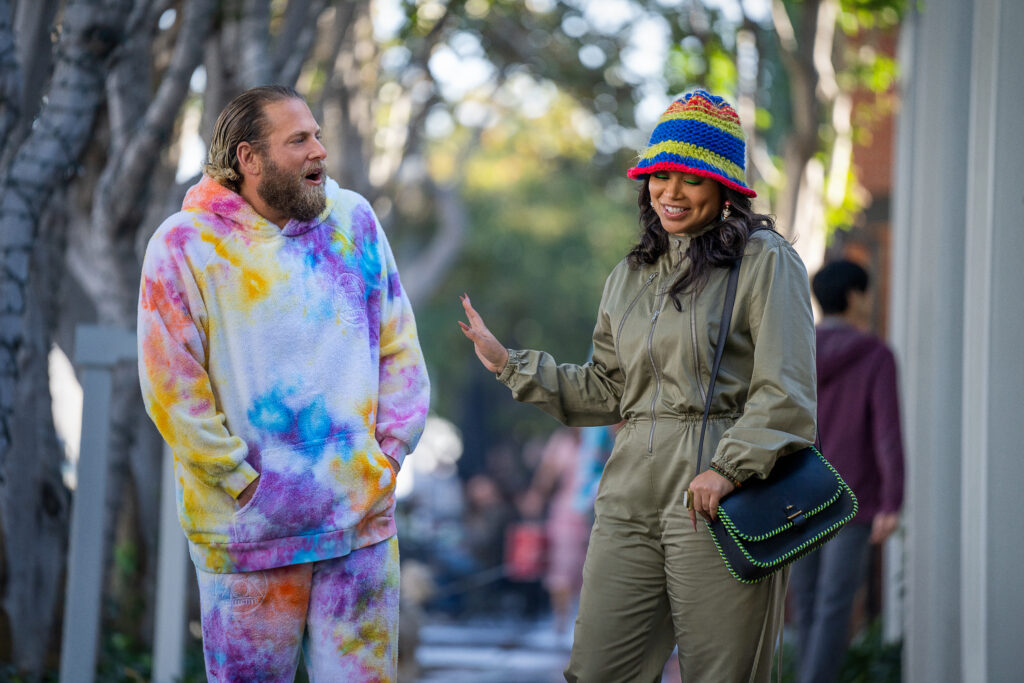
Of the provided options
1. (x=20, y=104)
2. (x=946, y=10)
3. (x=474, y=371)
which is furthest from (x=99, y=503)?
(x=474, y=371)

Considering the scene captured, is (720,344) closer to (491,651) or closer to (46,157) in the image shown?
(46,157)

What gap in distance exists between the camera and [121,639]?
26.2 feet

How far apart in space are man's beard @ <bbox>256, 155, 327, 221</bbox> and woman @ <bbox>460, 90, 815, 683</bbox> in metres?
0.93

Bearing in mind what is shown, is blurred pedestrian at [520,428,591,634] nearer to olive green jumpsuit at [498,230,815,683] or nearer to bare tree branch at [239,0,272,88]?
bare tree branch at [239,0,272,88]

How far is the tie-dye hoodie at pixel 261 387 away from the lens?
3391mm

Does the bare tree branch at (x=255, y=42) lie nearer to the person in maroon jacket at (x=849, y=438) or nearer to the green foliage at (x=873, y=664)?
the person in maroon jacket at (x=849, y=438)

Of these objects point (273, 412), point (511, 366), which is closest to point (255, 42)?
point (511, 366)

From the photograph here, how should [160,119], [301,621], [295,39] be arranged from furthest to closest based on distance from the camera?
[295,39] < [160,119] < [301,621]

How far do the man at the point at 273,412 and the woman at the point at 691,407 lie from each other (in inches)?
24.9

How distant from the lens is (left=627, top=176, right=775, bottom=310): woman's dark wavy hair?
11.8ft

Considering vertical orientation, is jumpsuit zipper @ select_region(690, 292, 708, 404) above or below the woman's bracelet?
above

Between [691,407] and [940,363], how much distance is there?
264 centimetres

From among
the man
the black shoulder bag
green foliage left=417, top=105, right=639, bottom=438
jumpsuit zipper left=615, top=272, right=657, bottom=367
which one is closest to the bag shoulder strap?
the black shoulder bag

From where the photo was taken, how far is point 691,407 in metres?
3.57
